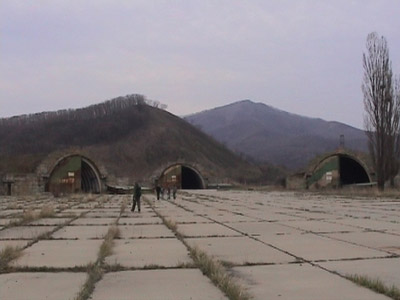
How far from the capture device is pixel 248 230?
37.7 ft

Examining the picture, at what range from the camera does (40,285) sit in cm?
572

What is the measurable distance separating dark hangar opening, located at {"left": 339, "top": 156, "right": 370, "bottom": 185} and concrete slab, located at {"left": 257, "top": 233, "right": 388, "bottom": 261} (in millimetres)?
43244

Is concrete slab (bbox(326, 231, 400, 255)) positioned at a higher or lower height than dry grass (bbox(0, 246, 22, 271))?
lower

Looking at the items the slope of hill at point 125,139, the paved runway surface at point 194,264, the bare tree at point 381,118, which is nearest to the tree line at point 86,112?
the slope of hill at point 125,139

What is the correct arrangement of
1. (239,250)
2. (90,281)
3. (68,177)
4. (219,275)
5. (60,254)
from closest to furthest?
(90,281), (219,275), (60,254), (239,250), (68,177)

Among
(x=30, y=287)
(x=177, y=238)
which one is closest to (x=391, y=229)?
(x=177, y=238)

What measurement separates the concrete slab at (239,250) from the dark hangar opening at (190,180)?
4738 centimetres

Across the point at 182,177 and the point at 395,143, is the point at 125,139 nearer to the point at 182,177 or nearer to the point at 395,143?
the point at 182,177

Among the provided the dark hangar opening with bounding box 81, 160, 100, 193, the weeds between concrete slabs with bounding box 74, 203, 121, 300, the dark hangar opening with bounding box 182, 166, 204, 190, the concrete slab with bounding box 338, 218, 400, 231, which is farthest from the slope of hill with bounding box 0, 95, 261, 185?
the weeds between concrete slabs with bounding box 74, 203, 121, 300

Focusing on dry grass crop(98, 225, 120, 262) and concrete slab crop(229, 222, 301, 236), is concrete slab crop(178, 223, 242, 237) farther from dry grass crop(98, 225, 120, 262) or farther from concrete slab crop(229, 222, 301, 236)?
dry grass crop(98, 225, 120, 262)

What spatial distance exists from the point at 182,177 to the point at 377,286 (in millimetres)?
56002

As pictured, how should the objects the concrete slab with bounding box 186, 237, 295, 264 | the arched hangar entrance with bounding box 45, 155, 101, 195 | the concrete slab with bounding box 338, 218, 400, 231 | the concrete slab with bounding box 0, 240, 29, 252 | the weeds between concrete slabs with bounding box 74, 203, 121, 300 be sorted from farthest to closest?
1. the arched hangar entrance with bounding box 45, 155, 101, 195
2. the concrete slab with bounding box 338, 218, 400, 231
3. the concrete slab with bounding box 0, 240, 29, 252
4. the concrete slab with bounding box 186, 237, 295, 264
5. the weeds between concrete slabs with bounding box 74, 203, 121, 300

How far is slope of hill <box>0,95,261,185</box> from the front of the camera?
11094 cm

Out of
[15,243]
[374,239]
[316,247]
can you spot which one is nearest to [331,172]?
[374,239]
